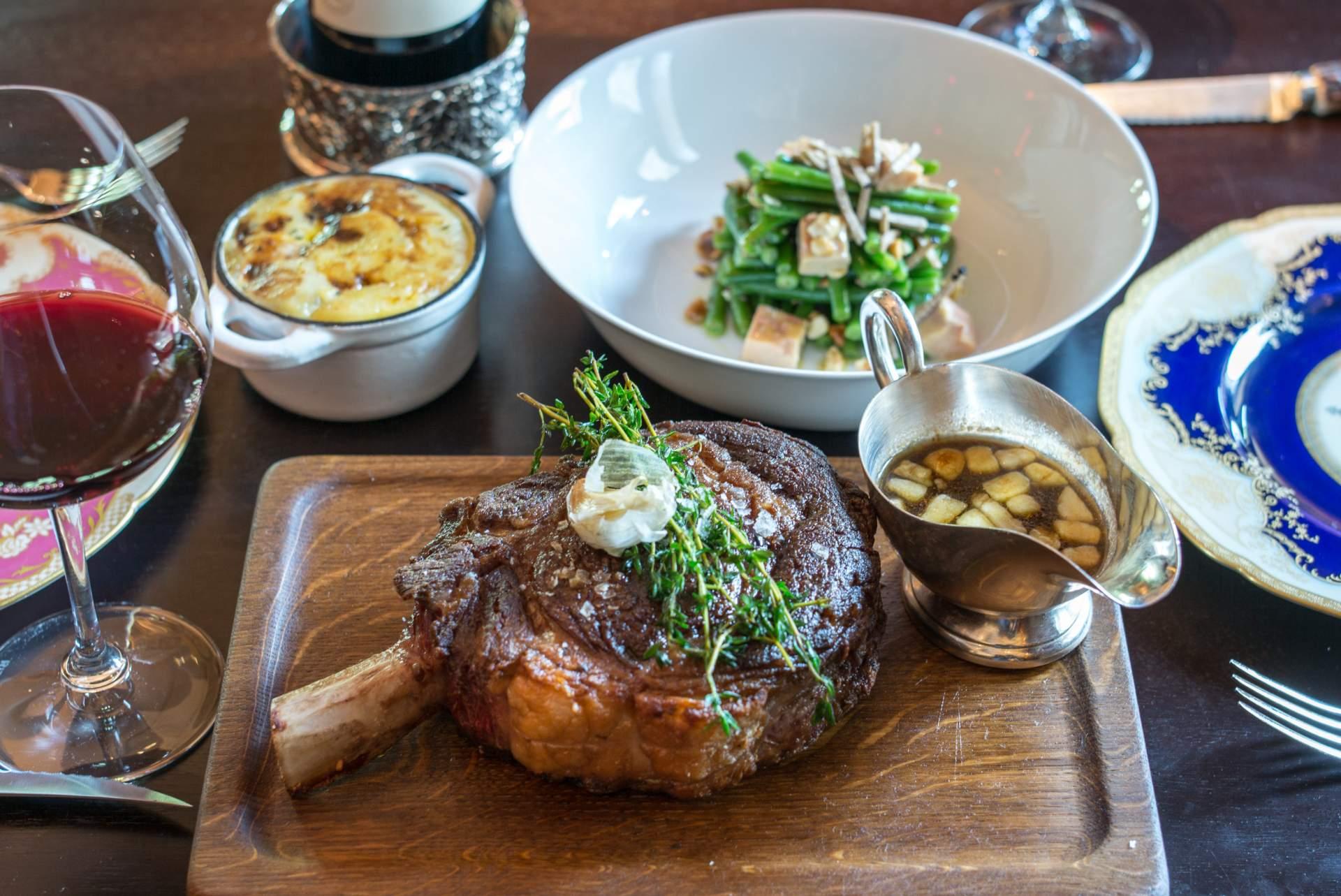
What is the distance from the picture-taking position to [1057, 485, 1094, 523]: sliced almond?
68.8 inches

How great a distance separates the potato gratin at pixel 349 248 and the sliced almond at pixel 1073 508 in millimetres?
1151

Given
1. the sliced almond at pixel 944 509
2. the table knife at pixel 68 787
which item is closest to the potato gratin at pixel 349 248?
the table knife at pixel 68 787

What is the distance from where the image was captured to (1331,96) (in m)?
2.96

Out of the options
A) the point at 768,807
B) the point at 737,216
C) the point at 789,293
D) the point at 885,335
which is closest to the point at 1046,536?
the point at 885,335

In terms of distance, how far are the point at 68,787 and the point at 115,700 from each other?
20 centimetres

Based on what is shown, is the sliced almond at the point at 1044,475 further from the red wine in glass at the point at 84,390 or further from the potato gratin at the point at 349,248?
the red wine in glass at the point at 84,390

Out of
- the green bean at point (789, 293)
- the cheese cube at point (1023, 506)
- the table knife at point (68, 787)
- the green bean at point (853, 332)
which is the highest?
the cheese cube at point (1023, 506)

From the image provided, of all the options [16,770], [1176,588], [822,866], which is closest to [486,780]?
[822,866]

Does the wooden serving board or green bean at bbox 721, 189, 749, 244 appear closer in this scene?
the wooden serving board

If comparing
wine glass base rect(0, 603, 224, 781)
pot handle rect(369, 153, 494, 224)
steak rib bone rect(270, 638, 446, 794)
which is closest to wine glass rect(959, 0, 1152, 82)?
pot handle rect(369, 153, 494, 224)

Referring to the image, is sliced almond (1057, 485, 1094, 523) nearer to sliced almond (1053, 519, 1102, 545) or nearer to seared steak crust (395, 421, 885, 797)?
sliced almond (1053, 519, 1102, 545)

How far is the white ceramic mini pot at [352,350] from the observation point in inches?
81.4

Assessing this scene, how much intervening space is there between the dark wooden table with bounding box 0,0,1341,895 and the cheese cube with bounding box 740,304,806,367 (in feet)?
0.62

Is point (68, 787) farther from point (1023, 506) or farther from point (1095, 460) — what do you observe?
point (1095, 460)
